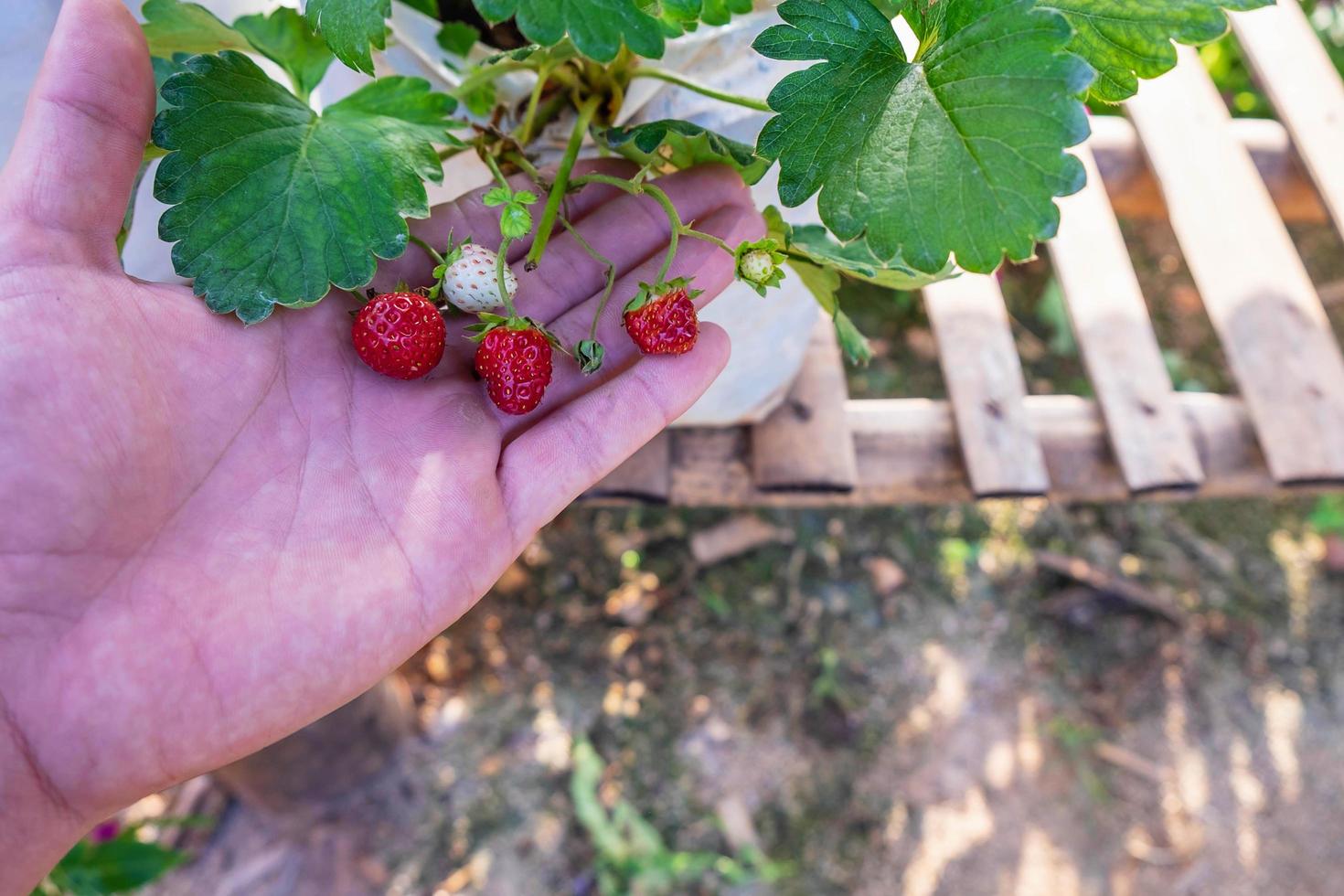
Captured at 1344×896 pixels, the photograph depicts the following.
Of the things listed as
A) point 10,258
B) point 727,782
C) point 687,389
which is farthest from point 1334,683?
point 10,258

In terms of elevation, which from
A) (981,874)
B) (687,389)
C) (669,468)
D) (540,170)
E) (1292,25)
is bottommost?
(981,874)

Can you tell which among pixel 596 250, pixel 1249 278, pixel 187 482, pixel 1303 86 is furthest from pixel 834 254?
pixel 1303 86

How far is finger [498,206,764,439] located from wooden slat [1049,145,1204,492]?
1.52 feet

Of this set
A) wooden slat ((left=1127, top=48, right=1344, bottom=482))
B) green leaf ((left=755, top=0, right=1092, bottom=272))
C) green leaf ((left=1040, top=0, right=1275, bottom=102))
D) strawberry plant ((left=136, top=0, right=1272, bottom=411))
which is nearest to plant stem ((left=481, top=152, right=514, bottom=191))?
strawberry plant ((left=136, top=0, right=1272, bottom=411))

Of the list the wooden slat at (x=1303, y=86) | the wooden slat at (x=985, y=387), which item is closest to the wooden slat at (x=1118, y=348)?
the wooden slat at (x=985, y=387)

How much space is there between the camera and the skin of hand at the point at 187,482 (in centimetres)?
81

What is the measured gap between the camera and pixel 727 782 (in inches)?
67.1

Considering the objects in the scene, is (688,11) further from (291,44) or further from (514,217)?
(291,44)

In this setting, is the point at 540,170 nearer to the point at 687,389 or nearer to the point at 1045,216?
the point at 687,389

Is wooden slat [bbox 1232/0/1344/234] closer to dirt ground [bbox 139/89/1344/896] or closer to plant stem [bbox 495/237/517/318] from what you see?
dirt ground [bbox 139/89/1344/896]

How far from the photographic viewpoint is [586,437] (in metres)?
0.95

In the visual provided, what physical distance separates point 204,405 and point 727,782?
110 cm

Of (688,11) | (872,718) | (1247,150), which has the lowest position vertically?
(872,718)

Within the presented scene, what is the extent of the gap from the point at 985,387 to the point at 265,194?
2.95 feet
